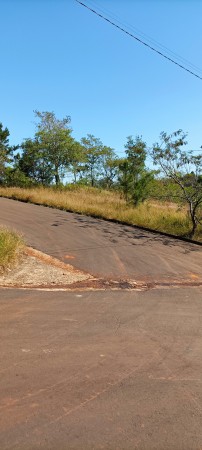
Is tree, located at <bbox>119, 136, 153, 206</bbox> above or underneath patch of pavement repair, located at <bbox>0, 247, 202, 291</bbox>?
above

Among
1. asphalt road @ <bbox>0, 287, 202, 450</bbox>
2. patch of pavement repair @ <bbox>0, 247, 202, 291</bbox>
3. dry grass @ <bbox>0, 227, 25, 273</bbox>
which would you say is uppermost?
dry grass @ <bbox>0, 227, 25, 273</bbox>

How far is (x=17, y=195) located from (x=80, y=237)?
12.1m

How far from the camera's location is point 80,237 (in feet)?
43.1

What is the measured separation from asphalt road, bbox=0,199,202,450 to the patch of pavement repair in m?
0.43

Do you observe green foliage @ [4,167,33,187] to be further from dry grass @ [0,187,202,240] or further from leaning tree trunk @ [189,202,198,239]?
leaning tree trunk @ [189,202,198,239]

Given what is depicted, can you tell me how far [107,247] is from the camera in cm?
1211

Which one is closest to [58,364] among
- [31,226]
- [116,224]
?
[31,226]

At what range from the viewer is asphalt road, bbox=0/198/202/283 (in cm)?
969

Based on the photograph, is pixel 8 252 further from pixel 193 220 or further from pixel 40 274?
pixel 193 220

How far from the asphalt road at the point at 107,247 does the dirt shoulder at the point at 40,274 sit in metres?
0.47

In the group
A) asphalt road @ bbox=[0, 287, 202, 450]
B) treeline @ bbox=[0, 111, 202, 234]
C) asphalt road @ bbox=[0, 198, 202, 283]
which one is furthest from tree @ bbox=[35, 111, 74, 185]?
asphalt road @ bbox=[0, 287, 202, 450]

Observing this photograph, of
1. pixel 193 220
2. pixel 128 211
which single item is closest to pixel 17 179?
pixel 128 211

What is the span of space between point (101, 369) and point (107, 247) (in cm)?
831

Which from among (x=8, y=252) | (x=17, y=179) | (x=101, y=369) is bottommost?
(x=101, y=369)
